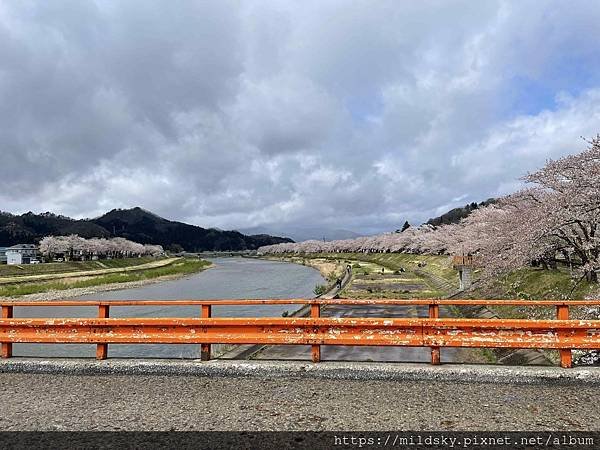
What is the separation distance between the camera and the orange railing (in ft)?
21.6

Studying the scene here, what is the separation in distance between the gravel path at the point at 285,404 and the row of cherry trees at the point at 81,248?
5144 inches

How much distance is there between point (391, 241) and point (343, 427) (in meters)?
128

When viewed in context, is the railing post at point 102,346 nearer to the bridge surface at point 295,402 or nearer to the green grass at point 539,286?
the bridge surface at point 295,402

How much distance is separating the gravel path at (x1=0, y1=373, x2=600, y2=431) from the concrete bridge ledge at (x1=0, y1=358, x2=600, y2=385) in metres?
0.13

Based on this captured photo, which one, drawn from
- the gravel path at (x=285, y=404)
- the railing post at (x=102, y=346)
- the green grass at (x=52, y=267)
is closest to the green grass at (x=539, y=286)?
the gravel path at (x=285, y=404)

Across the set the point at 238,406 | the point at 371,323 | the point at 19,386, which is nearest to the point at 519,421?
the point at 371,323

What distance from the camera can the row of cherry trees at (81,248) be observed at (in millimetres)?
127062

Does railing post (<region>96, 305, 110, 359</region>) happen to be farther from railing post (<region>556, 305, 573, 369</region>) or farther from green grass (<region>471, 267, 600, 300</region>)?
green grass (<region>471, 267, 600, 300</region>)

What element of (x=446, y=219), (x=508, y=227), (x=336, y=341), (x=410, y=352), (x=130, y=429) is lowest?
(x=410, y=352)

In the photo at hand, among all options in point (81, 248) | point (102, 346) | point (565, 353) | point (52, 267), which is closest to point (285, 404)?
point (102, 346)

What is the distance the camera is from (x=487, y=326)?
22.1ft

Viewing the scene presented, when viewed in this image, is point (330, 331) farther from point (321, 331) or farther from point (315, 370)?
point (315, 370)

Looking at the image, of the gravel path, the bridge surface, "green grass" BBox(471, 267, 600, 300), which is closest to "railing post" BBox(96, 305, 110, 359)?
the bridge surface

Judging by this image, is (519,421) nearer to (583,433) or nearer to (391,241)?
(583,433)
